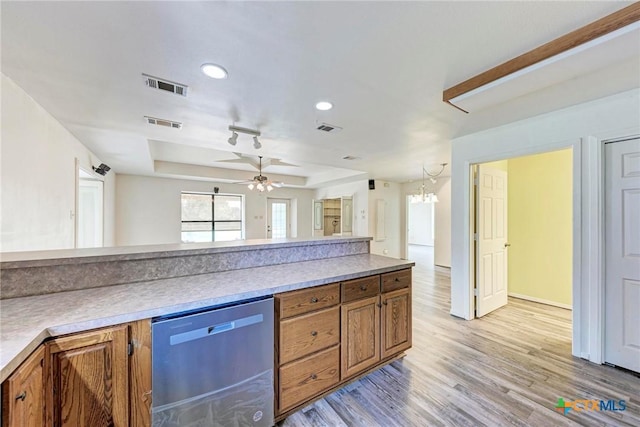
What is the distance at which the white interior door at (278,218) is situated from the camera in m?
8.57

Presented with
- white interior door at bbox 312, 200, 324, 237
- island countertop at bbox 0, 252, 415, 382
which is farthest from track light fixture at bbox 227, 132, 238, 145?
white interior door at bbox 312, 200, 324, 237

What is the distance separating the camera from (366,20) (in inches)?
54.4

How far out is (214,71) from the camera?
1.86 m

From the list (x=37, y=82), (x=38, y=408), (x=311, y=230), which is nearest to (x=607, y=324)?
(x=38, y=408)

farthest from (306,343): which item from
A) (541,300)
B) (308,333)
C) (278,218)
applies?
(278,218)

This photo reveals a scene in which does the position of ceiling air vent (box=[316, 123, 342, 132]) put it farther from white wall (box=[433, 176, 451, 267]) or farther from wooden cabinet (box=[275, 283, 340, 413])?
white wall (box=[433, 176, 451, 267])

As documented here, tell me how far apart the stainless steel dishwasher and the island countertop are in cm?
8

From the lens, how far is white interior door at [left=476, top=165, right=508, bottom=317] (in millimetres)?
3359

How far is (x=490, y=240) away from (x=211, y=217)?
7014 mm

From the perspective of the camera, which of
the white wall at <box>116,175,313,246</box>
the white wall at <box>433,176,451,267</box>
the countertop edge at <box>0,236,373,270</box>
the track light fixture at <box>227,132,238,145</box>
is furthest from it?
the white wall at <box>433,176,451,267</box>

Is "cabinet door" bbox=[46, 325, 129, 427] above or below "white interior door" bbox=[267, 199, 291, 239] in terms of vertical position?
below

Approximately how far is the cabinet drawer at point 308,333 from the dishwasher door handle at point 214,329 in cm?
21

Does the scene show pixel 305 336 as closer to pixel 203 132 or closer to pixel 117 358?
pixel 117 358

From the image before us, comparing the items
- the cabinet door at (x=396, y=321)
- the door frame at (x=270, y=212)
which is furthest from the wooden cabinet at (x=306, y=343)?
the door frame at (x=270, y=212)
